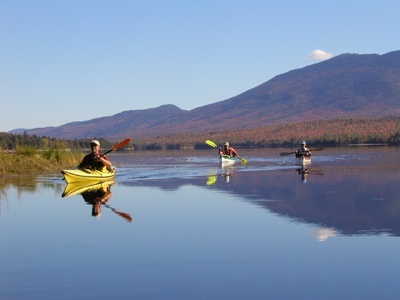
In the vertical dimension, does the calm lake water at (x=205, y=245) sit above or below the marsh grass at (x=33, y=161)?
below

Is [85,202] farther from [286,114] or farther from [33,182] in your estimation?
[286,114]

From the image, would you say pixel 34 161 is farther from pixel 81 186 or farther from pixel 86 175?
pixel 81 186

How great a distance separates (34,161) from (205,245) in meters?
22.6

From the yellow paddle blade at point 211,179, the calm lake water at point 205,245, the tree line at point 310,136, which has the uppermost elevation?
the tree line at point 310,136

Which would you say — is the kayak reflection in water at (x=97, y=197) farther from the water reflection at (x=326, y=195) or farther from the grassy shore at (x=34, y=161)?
the grassy shore at (x=34, y=161)

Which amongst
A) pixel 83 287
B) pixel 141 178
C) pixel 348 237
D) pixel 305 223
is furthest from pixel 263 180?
pixel 83 287

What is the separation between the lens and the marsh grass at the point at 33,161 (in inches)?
1212

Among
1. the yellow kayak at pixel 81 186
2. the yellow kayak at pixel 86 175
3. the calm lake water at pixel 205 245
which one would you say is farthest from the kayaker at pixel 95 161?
the calm lake water at pixel 205 245

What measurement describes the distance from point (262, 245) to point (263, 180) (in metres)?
14.4

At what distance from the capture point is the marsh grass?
1212 inches

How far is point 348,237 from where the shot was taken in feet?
38.6

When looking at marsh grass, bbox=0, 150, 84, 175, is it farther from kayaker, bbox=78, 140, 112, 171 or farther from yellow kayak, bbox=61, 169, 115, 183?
yellow kayak, bbox=61, 169, 115, 183

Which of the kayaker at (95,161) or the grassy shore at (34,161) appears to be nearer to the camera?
the kayaker at (95,161)

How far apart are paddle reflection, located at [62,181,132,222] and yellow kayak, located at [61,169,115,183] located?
218mm
